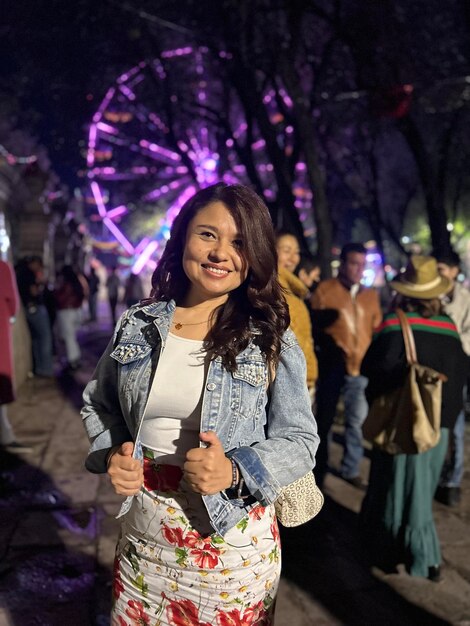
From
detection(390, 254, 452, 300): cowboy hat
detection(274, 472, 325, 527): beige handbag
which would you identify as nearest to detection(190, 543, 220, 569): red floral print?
detection(274, 472, 325, 527): beige handbag

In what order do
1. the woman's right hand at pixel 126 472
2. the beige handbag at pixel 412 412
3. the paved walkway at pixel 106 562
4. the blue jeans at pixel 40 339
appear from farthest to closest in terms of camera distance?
the blue jeans at pixel 40 339
the beige handbag at pixel 412 412
the paved walkway at pixel 106 562
the woman's right hand at pixel 126 472

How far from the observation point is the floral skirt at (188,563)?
1.66 m

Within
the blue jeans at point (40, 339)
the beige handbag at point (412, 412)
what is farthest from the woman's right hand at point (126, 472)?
the blue jeans at point (40, 339)

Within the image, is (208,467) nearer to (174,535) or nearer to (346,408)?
(174,535)

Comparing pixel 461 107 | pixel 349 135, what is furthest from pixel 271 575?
pixel 349 135

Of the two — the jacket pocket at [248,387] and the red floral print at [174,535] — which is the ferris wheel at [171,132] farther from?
the red floral print at [174,535]

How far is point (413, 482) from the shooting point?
3453mm

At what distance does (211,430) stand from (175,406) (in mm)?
144

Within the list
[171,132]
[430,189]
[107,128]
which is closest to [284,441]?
[430,189]

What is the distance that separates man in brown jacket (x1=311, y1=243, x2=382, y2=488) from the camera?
194 inches

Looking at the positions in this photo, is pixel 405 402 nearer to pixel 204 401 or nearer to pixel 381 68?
pixel 204 401

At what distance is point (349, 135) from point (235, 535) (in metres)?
20.7

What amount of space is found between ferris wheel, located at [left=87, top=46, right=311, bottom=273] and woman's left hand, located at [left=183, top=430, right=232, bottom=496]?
1163cm

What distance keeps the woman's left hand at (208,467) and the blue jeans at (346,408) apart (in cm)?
326
